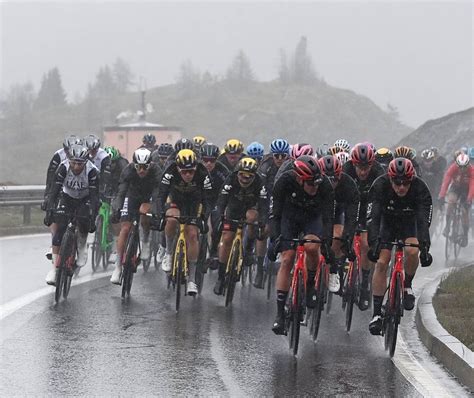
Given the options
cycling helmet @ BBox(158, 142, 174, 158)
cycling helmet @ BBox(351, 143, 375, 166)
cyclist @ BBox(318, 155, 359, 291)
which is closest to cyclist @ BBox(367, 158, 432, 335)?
cyclist @ BBox(318, 155, 359, 291)

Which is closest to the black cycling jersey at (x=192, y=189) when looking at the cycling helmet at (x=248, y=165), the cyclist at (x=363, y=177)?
the cycling helmet at (x=248, y=165)

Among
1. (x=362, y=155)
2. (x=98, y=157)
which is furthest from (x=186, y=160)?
(x=98, y=157)

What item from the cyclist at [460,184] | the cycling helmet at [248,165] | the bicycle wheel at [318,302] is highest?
the cycling helmet at [248,165]

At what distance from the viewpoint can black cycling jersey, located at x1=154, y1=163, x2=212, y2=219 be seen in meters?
13.4

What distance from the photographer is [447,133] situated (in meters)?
40.7

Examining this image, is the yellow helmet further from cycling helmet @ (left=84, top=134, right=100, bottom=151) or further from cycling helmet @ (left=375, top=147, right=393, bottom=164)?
cycling helmet @ (left=84, top=134, right=100, bottom=151)

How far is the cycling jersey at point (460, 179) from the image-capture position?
20.5 meters

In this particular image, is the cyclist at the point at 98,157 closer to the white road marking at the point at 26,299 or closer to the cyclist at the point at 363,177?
the white road marking at the point at 26,299

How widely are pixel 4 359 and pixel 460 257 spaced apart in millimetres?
13787

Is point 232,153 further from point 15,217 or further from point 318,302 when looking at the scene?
point 15,217

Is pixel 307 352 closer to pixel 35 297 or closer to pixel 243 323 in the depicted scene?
pixel 243 323

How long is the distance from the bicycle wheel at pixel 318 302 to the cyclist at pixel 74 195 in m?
3.38

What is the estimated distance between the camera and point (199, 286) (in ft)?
47.5

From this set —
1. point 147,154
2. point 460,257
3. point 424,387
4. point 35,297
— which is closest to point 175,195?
point 147,154
